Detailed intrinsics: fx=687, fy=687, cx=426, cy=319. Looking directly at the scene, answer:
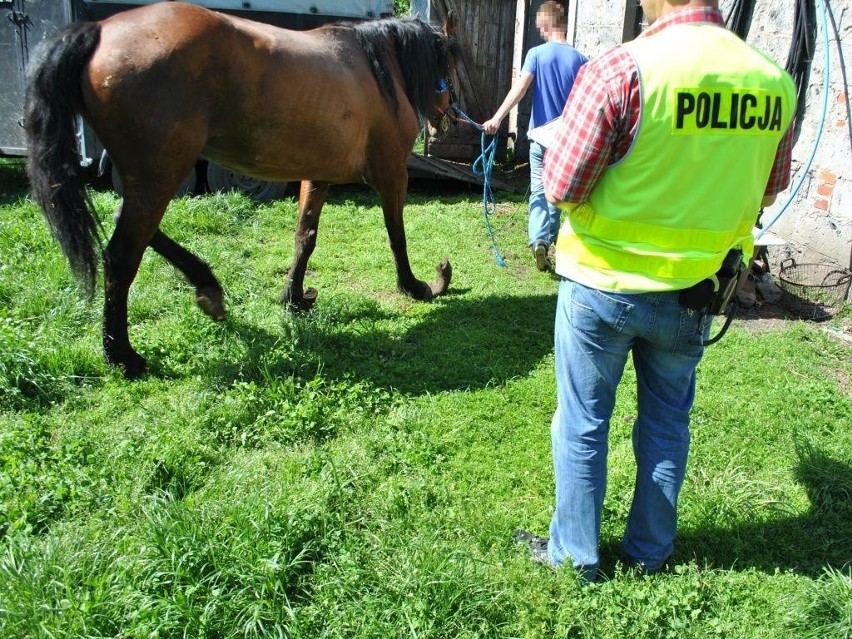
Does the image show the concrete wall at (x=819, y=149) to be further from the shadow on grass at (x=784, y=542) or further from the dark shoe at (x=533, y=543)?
the dark shoe at (x=533, y=543)

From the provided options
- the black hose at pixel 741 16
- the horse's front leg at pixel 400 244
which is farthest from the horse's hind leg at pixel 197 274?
the black hose at pixel 741 16

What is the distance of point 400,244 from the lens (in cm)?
533

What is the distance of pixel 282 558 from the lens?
2.54m

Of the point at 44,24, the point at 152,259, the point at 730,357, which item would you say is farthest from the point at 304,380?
the point at 44,24

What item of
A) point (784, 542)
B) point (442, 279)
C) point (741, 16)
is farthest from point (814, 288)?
point (784, 542)

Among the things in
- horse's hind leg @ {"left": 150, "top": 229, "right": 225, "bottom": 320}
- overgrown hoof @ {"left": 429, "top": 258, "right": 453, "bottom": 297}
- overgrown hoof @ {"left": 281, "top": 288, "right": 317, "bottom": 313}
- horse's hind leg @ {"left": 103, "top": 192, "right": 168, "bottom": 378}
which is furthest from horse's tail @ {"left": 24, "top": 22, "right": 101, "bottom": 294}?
overgrown hoof @ {"left": 429, "top": 258, "right": 453, "bottom": 297}

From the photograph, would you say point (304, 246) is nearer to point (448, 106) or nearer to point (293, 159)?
point (293, 159)

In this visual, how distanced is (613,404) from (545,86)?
4.05m

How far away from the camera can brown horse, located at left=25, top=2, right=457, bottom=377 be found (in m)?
3.55

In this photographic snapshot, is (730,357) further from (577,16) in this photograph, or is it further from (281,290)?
(577,16)

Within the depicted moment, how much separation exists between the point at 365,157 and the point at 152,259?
2.00m

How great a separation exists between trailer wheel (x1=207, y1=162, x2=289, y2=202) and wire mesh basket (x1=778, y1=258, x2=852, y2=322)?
5.22 metres

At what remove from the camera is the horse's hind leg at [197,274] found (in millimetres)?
4438

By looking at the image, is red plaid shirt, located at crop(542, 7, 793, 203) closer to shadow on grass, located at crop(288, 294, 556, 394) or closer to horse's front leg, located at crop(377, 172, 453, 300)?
shadow on grass, located at crop(288, 294, 556, 394)
